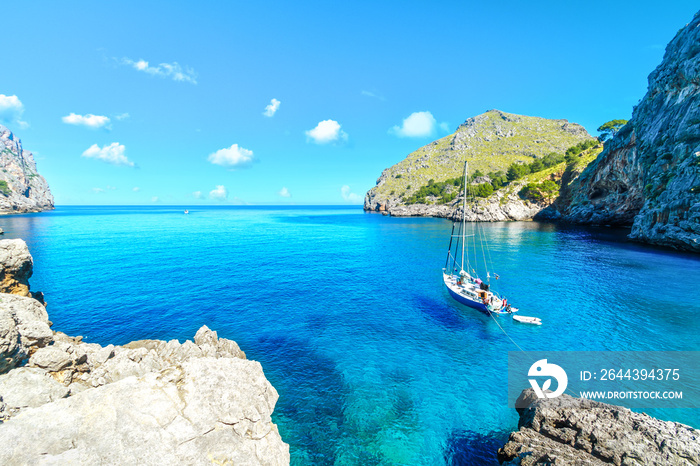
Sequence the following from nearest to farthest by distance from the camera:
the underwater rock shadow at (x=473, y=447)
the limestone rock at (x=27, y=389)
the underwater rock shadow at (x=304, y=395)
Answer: the limestone rock at (x=27, y=389) → the underwater rock shadow at (x=473, y=447) → the underwater rock shadow at (x=304, y=395)

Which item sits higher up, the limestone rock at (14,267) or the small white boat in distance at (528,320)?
the limestone rock at (14,267)

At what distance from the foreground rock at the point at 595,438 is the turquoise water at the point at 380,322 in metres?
3.55

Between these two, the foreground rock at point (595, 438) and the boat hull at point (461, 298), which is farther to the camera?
the boat hull at point (461, 298)

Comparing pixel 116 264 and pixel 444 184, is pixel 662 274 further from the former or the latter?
pixel 444 184

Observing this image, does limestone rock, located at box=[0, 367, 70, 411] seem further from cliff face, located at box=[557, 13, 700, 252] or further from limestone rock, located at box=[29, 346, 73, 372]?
cliff face, located at box=[557, 13, 700, 252]

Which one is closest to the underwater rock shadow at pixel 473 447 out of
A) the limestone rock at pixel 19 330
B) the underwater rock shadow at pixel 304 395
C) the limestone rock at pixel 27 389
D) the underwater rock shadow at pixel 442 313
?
the underwater rock shadow at pixel 304 395

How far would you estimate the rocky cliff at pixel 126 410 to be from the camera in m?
9.13

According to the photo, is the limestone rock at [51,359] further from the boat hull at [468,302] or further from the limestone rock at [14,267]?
the boat hull at [468,302]

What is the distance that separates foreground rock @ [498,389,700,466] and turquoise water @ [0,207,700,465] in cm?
355

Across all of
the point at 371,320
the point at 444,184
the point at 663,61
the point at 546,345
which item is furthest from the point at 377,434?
the point at 444,184

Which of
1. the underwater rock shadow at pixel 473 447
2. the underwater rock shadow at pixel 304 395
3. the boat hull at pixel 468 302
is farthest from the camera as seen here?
the boat hull at pixel 468 302

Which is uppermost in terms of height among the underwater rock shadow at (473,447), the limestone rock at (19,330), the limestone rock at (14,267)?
the limestone rock at (14,267)

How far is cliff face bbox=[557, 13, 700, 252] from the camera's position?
2290 inches
